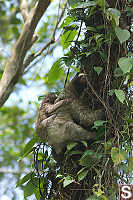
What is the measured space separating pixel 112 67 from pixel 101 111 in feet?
0.72

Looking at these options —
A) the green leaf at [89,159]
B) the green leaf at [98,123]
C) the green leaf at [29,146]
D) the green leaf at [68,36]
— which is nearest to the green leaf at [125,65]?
the green leaf at [98,123]

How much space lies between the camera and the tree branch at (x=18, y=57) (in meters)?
1.98

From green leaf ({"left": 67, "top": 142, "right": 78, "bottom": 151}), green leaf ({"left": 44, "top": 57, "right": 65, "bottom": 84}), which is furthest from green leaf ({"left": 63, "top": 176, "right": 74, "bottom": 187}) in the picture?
green leaf ({"left": 44, "top": 57, "right": 65, "bottom": 84})

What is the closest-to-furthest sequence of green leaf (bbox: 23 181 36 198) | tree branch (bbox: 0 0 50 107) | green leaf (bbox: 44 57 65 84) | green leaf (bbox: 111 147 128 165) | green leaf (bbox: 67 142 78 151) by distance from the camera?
green leaf (bbox: 111 147 128 165) < green leaf (bbox: 67 142 78 151) < green leaf (bbox: 23 181 36 198) < green leaf (bbox: 44 57 65 84) < tree branch (bbox: 0 0 50 107)

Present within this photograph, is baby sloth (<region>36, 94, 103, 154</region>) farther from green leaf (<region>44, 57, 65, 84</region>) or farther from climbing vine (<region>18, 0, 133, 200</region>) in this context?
green leaf (<region>44, 57, 65, 84</region>)

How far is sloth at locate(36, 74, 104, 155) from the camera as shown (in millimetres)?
1509

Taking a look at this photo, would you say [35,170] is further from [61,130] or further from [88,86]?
[88,86]

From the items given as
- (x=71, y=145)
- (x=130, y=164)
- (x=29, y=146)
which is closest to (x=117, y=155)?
(x=130, y=164)

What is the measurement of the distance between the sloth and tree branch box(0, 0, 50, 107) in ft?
1.46

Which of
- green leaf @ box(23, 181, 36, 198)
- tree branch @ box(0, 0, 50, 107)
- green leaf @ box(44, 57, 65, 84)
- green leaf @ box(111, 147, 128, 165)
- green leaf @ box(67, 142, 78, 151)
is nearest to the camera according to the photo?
green leaf @ box(111, 147, 128, 165)

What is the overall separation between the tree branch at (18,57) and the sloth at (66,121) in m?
0.44

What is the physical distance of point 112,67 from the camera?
5.19 feet

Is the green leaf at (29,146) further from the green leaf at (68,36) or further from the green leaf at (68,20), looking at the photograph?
the green leaf at (68,20)

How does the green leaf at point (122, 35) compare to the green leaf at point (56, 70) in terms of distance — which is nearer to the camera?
the green leaf at point (122, 35)
